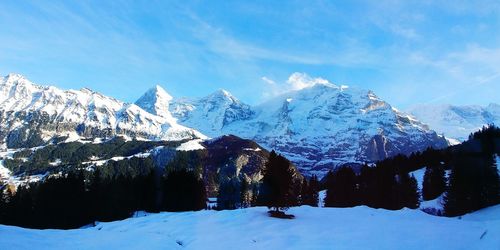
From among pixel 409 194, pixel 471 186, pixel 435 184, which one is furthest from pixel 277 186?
pixel 435 184

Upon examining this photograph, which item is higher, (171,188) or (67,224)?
(171,188)

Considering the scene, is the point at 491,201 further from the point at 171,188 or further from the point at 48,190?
the point at 48,190

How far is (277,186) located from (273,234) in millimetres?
15490

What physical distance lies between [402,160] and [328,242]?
11828cm

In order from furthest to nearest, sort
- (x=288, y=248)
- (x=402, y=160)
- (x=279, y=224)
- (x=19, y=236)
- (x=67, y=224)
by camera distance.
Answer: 1. (x=402, y=160)
2. (x=67, y=224)
3. (x=279, y=224)
4. (x=288, y=248)
5. (x=19, y=236)

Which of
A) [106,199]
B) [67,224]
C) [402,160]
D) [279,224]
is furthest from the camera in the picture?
[402,160]

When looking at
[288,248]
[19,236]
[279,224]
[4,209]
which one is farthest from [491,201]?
[4,209]

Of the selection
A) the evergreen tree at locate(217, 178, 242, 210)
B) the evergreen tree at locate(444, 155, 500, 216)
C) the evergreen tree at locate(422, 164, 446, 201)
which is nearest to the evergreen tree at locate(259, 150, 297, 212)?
the evergreen tree at locate(444, 155, 500, 216)

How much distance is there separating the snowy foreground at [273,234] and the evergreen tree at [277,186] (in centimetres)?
347

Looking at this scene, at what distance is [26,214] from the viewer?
84.3m

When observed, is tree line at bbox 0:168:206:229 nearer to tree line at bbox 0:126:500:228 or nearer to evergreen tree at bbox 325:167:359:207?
tree line at bbox 0:126:500:228

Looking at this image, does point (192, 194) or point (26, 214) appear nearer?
point (26, 214)

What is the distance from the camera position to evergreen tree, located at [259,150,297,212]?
5569cm

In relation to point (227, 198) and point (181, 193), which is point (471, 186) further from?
point (227, 198)
